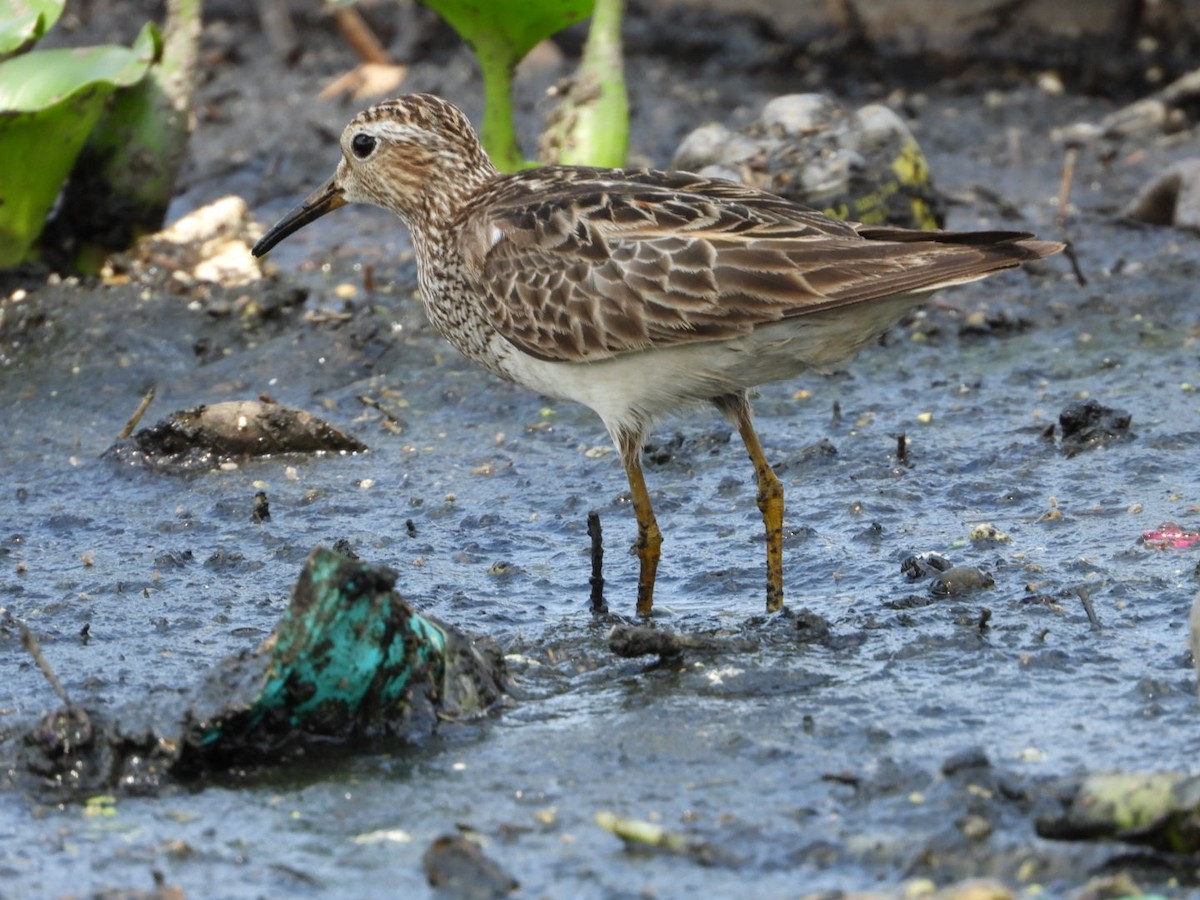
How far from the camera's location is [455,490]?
7.00 meters

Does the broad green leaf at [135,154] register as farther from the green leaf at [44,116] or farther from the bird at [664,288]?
the bird at [664,288]

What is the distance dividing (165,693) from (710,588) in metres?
2.00

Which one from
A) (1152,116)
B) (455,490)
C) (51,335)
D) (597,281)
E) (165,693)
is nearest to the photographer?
(165,693)

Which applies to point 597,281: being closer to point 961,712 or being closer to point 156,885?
point 961,712

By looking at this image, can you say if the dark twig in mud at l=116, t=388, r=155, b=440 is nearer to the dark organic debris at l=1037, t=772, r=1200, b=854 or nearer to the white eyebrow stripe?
the white eyebrow stripe

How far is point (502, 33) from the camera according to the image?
8664 millimetres

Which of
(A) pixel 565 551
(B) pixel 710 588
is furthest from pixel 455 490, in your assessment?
(B) pixel 710 588

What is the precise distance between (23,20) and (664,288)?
154 inches

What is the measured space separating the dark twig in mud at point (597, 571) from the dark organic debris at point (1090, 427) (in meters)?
2.13

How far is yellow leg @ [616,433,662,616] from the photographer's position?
5898 mm

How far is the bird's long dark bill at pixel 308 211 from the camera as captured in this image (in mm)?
6988

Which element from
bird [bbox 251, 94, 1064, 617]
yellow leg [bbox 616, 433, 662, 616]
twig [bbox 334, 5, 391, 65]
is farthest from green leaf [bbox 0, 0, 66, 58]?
twig [bbox 334, 5, 391, 65]

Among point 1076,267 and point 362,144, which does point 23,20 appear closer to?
point 362,144

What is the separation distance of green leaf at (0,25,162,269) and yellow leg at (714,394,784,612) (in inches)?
147
